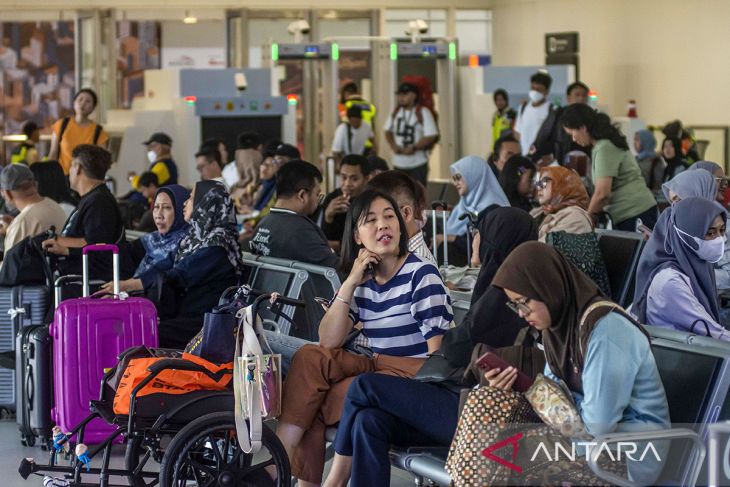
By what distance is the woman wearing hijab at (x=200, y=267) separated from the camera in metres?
6.00

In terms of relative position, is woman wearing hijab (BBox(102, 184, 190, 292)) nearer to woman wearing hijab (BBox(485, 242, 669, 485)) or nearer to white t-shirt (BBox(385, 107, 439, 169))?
woman wearing hijab (BBox(485, 242, 669, 485))

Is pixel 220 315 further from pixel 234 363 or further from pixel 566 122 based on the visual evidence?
pixel 566 122

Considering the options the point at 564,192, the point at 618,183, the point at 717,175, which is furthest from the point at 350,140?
the point at 564,192

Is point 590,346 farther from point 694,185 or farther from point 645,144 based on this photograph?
point 645,144

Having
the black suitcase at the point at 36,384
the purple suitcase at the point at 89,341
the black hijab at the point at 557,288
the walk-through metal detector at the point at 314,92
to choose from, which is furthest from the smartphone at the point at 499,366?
the walk-through metal detector at the point at 314,92

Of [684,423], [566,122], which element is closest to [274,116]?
[566,122]

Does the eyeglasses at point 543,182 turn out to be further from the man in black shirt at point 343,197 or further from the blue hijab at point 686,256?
the blue hijab at point 686,256

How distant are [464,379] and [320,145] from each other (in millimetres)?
15406

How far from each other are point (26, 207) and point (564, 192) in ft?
9.73

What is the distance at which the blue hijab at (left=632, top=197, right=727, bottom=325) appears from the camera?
175 inches

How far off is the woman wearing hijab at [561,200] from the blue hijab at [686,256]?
6.25 ft

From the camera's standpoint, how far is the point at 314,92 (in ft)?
68.3

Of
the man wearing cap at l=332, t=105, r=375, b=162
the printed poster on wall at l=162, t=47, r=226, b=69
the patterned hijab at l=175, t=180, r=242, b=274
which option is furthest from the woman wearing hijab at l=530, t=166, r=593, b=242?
the printed poster on wall at l=162, t=47, r=226, b=69

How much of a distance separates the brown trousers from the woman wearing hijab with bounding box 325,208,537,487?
0.24 meters
